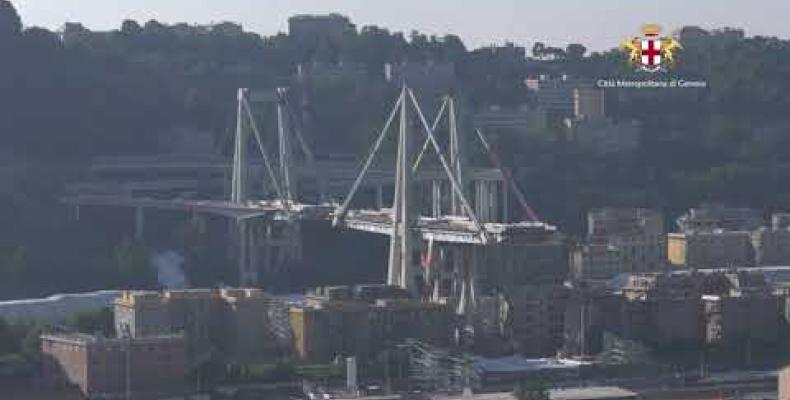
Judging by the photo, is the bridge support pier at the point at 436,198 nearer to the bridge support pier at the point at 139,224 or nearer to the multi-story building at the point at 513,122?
the bridge support pier at the point at 139,224

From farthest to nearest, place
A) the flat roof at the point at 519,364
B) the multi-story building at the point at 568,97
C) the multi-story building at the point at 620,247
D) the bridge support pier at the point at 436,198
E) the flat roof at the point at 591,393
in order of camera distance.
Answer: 1. the multi-story building at the point at 568,97
2. the bridge support pier at the point at 436,198
3. the multi-story building at the point at 620,247
4. the flat roof at the point at 519,364
5. the flat roof at the point at 591,393

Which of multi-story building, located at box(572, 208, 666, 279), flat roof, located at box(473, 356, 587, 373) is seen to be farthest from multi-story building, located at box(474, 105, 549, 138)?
flat roof, located at box(473, 356, 587, 373)

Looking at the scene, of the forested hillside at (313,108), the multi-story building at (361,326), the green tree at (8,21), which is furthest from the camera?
the green tree at (8,21)

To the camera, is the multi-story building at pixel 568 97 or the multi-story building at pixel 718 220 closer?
the multi-story building at pixel 718 220

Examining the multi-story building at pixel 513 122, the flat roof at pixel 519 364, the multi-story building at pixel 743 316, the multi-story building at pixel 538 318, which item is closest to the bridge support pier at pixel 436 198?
the multi-story building at pixel 538 318

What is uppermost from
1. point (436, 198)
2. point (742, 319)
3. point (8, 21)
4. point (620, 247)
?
point (8, 21)

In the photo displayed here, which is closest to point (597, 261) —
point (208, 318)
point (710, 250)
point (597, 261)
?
point (597, 261)

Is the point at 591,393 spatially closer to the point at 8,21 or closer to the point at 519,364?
the point at 519,364
